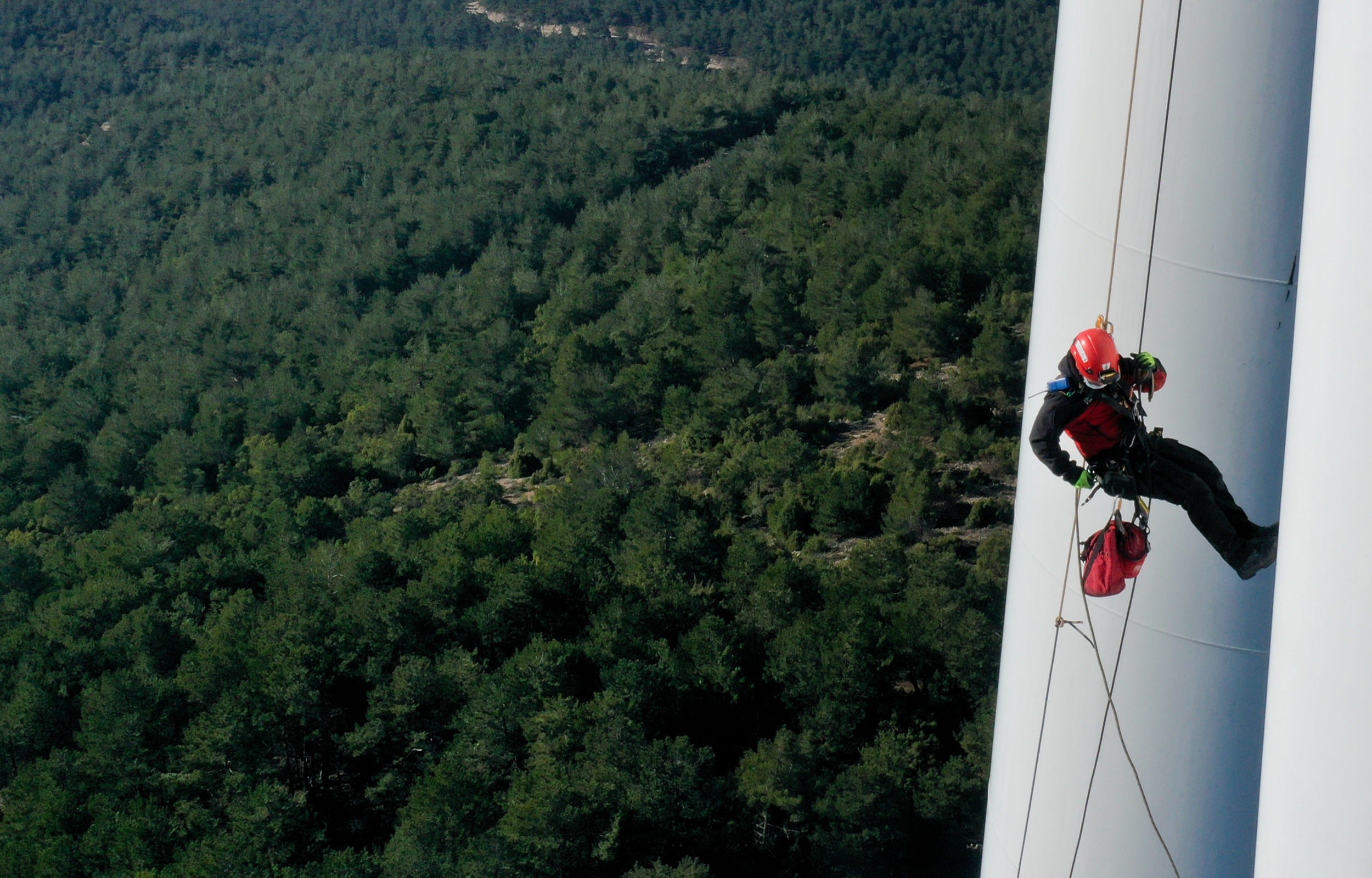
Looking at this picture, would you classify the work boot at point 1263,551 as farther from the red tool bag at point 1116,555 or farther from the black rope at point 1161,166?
the black rope at point 1161,166

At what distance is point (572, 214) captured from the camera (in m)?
70.5

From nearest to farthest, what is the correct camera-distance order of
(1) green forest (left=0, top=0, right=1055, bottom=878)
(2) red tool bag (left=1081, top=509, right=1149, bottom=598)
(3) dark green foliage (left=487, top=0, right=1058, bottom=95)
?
(2) red tool bag (left=1081, top=509, right=1149, bottom=598)
(1) green forest (left=0, top=0, right=1055, bottom=878)
(3) dark green foliage (left=487, top=0, right=1058, bottom=95)

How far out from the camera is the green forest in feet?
90.0

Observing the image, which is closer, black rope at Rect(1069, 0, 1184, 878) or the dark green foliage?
black rope at Rect(1069, 0, 1184, 878)

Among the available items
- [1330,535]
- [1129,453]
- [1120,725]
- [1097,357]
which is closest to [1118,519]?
[1129,453]

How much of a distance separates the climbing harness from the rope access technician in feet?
0.04

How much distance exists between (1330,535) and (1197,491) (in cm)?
212

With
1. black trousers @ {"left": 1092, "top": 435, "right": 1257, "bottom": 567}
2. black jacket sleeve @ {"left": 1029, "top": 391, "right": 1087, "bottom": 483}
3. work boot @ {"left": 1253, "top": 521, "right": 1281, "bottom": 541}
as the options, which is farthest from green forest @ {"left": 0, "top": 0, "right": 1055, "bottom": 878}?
work boot @ {"left": 1253, "top": 521, "right": 1281, "bottom": 541}

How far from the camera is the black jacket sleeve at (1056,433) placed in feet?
17.3

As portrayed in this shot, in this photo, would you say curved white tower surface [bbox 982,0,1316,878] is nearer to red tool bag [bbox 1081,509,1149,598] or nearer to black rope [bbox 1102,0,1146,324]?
black rope [bbox 1102,0,1146,324]

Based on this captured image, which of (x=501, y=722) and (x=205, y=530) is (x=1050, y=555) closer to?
(x=501, y=722)

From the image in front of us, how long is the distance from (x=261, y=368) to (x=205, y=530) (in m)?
18.7

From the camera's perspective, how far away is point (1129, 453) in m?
5.08

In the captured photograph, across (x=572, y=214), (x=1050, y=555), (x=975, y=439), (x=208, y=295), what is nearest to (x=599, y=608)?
(x=975, y=439)
